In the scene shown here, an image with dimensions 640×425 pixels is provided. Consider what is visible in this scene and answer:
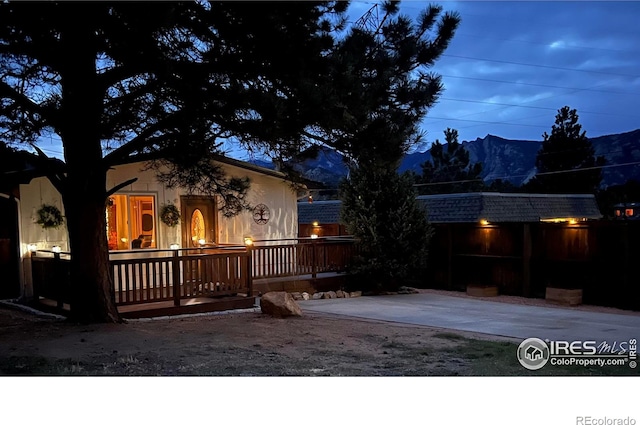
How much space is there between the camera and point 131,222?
10328mm

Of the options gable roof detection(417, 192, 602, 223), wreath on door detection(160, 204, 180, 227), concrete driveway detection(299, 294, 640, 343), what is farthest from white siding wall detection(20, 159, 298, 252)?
gable roof detection(417, 192, 602, 223)

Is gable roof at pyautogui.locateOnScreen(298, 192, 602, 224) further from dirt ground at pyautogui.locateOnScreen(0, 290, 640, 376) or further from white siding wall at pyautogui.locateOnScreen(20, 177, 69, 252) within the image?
white siding wall at pyautogui.locateOnScreen(20, 177, 69, 252)

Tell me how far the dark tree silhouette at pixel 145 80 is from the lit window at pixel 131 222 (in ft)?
11.3

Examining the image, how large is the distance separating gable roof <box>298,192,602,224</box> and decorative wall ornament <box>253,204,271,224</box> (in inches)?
161

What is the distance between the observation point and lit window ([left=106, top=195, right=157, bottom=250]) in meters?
10.3

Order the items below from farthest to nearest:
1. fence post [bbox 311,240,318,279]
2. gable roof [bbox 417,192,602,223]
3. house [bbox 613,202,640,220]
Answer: house [bbox 613,202,640,220]
gable roof [bbox 417,192,602,223]
fence post [bbox 311,240,318,279]

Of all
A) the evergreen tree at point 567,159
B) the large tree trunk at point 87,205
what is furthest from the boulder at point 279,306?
the evergreen tree at point 567,159

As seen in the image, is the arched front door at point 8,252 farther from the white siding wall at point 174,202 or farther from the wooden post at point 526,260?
the wooden post at point 526,260

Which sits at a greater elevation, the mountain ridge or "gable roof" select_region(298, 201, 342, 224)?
the mountain ridge

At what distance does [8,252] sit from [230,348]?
6.01 m

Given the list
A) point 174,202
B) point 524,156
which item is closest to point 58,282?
point 174,202

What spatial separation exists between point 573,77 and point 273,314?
14.9 m

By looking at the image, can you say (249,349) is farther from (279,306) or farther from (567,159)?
(567,159)
